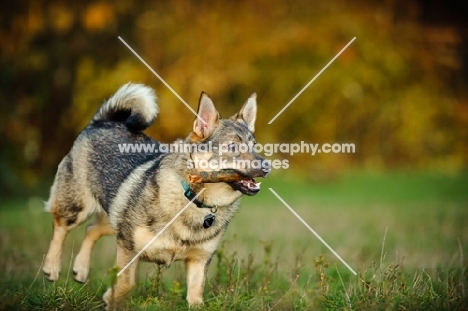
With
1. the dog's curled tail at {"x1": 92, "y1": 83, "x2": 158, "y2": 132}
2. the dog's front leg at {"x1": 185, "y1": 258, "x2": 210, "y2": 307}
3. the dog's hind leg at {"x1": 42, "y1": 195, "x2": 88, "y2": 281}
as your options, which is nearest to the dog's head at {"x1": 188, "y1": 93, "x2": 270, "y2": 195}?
the dog's front leg at {"x1": 185, "y1": 258, "x2": 210, "y2": 307}

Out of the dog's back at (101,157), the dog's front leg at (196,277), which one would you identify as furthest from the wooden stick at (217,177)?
the dog's back at (101,157)

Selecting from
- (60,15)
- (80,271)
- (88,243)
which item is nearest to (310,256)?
(88,243)

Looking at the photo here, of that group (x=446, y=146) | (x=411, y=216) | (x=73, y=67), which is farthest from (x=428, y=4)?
(x=73, y=67)

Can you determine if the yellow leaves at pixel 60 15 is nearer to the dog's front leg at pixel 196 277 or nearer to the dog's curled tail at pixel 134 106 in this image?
the dog's curled tail at pixel 134 106

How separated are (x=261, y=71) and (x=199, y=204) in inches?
468

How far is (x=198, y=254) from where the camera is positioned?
4816 millimetres

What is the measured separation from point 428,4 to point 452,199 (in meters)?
5.95

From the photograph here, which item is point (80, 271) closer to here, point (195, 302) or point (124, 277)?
point (124, 277)

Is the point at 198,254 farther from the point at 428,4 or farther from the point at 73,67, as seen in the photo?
the point at 428,4

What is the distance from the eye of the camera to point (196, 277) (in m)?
4.84

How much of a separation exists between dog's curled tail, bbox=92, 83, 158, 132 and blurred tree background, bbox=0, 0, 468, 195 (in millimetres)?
7050

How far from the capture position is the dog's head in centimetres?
455

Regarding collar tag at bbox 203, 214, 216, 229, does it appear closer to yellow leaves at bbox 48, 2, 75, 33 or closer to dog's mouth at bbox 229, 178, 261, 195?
dog's mouth at bbox 229, 178, 261, 195

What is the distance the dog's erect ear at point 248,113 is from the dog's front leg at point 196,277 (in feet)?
3.83
